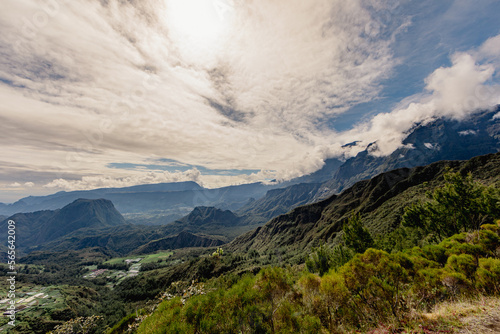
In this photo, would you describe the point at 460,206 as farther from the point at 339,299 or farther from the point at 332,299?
the point at 332,299

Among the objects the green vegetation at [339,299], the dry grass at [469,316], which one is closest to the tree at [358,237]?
the green vegetation at [339,299]

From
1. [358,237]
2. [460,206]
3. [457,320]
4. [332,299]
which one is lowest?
[358,237]

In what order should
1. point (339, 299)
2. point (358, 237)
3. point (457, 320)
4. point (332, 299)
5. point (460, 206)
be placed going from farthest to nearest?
point (358, 237)
point (460, 206)
point (332, 299)
point (339, 299)
point (457, 320)

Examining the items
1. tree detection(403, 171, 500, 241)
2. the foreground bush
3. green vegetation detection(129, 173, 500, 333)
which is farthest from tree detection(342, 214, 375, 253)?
the foreground bush

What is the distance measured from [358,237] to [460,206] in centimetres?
2209

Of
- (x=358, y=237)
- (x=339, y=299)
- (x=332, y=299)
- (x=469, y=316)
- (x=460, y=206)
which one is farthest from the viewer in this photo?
(x=358, y=237)

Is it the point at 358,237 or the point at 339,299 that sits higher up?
the point at 339,299

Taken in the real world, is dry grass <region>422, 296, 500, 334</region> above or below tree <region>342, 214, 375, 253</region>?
above

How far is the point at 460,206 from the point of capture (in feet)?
132

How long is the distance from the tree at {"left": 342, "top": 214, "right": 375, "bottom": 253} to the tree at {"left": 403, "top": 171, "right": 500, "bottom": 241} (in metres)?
17.3

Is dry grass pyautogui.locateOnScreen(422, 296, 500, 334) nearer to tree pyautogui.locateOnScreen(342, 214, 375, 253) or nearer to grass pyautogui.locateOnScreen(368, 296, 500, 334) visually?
grass pyautogui.locateOnScreen(368, 296, 500, 334)

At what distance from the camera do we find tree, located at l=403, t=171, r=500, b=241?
38.0 metres

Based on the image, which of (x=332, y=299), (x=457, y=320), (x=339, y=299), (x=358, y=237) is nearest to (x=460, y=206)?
(x=358, y=237)

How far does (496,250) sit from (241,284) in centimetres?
2191
